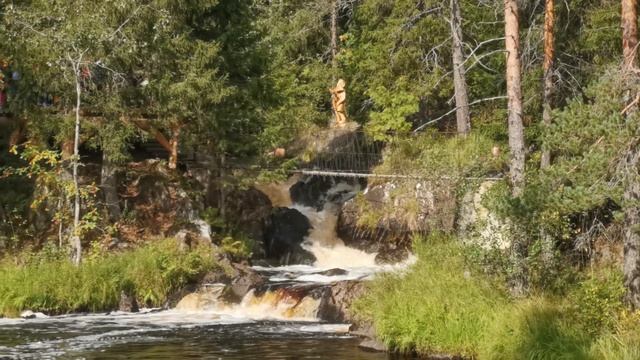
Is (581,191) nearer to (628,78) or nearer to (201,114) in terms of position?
(628,78)

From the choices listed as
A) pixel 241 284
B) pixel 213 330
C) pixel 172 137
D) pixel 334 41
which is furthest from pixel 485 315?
pixel 334 41

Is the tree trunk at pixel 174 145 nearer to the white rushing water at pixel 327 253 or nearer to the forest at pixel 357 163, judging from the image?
the forest at pixel 357 163

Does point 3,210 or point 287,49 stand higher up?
point 287,49

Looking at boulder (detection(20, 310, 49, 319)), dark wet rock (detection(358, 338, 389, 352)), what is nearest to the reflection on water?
dark wet rock (detection(358, 338, 389, 352))

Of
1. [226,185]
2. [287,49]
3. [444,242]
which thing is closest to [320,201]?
[226,185]

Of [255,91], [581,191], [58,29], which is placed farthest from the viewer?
[255,91]

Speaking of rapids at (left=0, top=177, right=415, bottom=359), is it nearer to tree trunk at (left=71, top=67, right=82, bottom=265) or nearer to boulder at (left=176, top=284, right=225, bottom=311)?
boulder at (left=176, top=284, right=225, bottom=311)

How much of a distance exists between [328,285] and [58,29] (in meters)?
9.99

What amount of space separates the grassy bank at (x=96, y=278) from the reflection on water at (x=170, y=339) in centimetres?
67

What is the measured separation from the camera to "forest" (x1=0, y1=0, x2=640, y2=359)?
12164 mm

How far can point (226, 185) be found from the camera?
80.1ft

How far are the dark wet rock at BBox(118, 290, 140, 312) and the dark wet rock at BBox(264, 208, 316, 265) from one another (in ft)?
23.4

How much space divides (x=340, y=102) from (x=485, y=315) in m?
20.2

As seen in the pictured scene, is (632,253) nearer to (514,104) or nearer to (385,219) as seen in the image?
(514,104)
